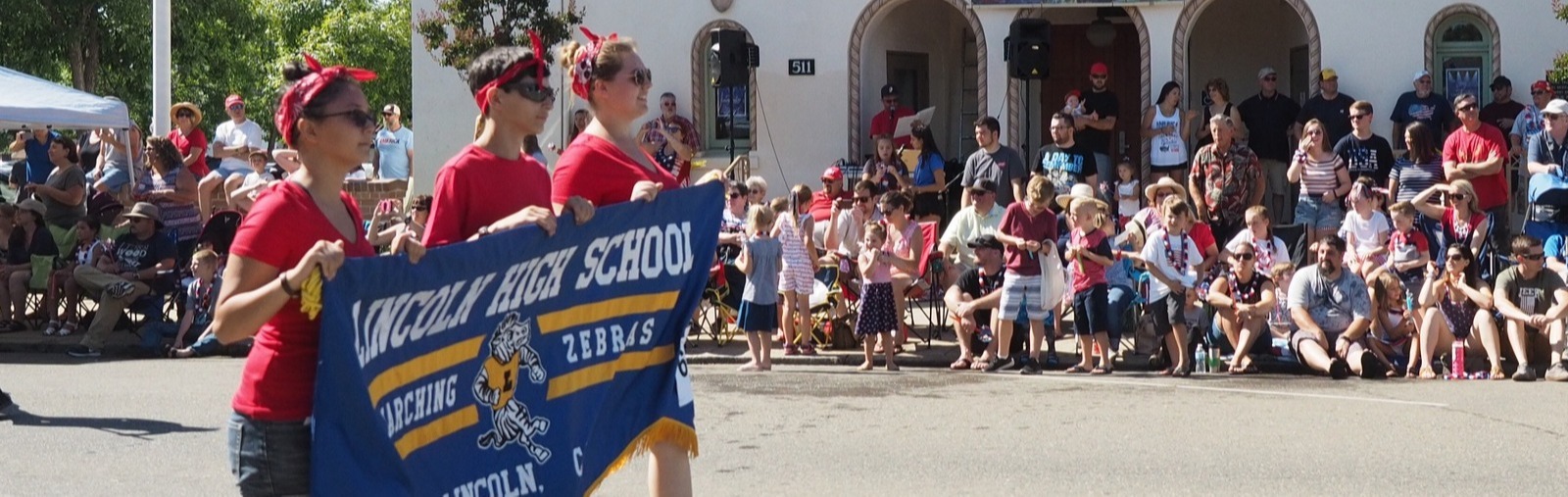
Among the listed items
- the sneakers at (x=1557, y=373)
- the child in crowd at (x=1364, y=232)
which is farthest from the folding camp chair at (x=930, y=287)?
the sneakers at (x=1557, y=373)

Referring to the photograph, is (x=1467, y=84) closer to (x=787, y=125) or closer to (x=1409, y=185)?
(x=1409, y=185)

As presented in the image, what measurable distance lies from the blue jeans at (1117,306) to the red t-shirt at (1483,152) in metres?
3.91

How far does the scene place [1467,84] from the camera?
803 inches

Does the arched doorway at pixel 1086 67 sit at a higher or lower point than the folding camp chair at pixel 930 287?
higher

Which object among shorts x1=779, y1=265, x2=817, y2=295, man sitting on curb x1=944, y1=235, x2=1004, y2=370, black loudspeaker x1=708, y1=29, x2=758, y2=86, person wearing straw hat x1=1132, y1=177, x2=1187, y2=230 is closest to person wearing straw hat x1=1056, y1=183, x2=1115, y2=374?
man sitting on curb x1=944, y1=235, x2=1004, y2=370

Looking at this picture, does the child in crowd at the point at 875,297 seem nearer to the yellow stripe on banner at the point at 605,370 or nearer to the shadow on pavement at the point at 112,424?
the shadow on pavement at the point at 112,424

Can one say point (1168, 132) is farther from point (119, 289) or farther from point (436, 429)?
point (436, 429)

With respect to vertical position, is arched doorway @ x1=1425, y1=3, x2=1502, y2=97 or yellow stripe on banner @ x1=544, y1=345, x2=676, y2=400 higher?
arched doorway @ x1=1425, y1=3, x2=1502, y2=97

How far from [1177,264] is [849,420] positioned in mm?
4149

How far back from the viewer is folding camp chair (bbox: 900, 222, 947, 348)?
1532 centimetres

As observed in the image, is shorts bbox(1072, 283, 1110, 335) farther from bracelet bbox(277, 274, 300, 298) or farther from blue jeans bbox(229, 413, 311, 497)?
bracelet bbox(277, 274, 300, 298)

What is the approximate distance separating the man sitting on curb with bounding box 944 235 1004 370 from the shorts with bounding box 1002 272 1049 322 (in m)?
0.13

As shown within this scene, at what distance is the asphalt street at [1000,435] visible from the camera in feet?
27.7

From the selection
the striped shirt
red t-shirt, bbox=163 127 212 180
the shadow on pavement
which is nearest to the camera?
the shadow on pavement
